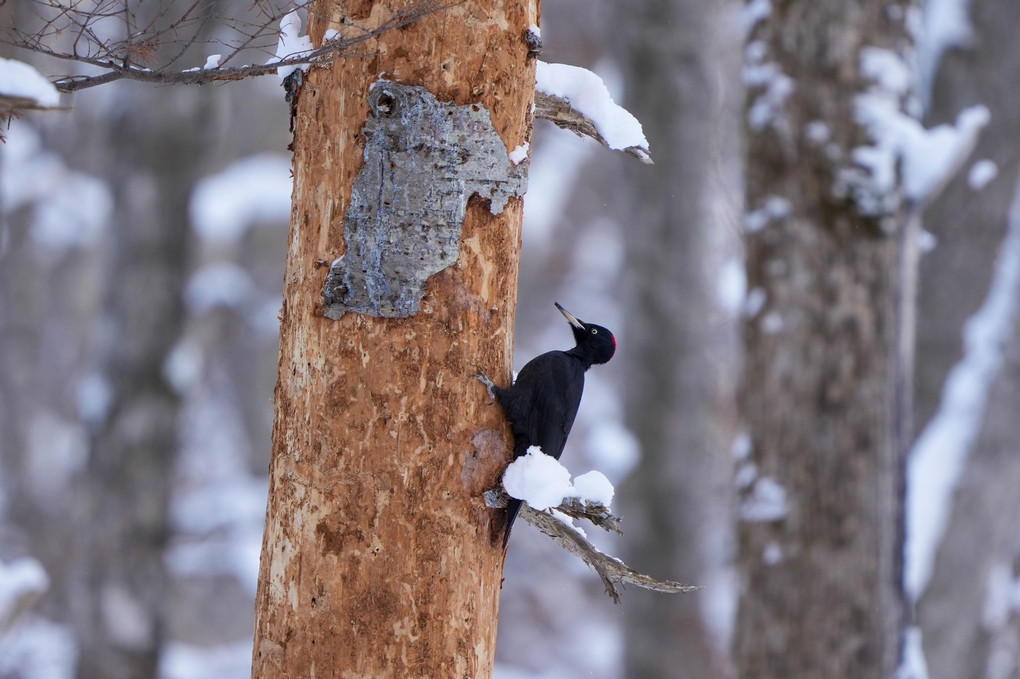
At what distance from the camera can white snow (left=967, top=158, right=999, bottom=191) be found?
235 inches

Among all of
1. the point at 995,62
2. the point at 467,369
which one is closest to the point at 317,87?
the point at 467,369

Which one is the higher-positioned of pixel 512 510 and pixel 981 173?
pixel 981 173

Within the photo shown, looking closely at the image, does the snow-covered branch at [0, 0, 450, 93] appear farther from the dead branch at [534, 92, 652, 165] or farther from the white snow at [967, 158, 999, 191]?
the white snow at [967, 158, 999, 191]

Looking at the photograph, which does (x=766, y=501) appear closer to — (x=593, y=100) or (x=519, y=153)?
(x=593, y=100)

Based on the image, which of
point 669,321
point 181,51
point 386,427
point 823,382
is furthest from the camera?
point 669,321

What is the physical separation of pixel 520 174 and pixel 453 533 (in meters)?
0.75

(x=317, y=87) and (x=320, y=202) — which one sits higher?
(x=317, y=87)

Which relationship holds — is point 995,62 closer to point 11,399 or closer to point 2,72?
point 2,72

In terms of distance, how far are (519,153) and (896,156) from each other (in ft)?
9.34

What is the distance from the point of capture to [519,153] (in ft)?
6.27

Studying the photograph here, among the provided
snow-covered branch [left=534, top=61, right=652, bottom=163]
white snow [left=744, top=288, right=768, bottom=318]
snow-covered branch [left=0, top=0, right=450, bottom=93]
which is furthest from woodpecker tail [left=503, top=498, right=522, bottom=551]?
white snow [left=744, top=288, right=768, bottom=318]

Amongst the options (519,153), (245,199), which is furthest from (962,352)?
(245,199)

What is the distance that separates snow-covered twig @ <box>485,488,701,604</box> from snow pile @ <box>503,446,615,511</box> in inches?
0.9

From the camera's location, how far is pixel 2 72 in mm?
1229
